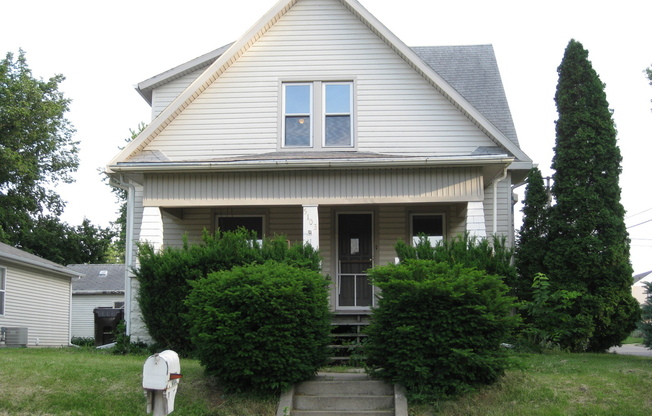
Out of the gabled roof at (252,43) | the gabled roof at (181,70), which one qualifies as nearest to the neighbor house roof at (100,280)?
the gabled roof at (181,70)

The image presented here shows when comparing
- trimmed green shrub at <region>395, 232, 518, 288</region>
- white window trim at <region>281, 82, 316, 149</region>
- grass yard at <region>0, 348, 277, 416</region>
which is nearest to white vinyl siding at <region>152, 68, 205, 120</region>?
white window trim at <region>281, 82, 316, 149</region>

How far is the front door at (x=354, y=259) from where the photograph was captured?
15773 millimetres

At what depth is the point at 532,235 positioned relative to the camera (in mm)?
15172

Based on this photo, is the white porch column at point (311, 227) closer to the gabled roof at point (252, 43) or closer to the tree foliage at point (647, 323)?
the gabled roof at point (252, 43)

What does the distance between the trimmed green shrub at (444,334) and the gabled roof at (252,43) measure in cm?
599

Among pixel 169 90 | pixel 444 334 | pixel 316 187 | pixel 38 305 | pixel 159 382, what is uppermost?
pixel 169 90

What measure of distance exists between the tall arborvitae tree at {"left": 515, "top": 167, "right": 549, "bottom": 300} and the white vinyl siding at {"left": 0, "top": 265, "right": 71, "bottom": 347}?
1609 centimetres

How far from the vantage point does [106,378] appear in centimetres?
1009

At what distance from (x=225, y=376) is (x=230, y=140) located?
7.07 m

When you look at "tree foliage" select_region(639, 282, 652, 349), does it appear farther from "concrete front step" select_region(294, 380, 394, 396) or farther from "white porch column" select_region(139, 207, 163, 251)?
"white porch column" select_region(139, 207, 163, 251)

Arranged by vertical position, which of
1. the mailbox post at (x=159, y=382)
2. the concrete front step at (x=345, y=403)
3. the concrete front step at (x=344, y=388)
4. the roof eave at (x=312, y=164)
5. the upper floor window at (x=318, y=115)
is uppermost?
the upper floor window at (x=318, y=115)

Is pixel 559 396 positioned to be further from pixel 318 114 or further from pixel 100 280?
pixel 100 280

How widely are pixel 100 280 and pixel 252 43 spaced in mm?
28583

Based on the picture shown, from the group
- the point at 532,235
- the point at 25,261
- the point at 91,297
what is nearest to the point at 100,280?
the point at 91,297
